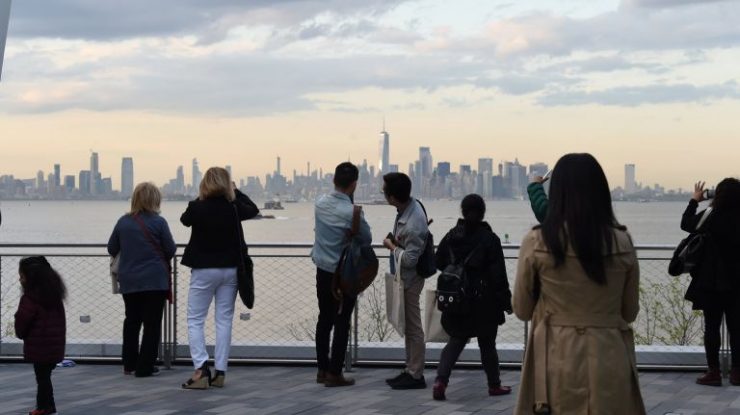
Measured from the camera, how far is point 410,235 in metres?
8.45

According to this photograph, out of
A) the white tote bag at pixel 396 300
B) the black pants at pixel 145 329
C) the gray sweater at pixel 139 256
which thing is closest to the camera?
the white tote bag at pixel 396 300

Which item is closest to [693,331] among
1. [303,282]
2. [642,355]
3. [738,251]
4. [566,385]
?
[642,355]

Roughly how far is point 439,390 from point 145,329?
8.74 feet

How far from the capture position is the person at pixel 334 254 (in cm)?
869

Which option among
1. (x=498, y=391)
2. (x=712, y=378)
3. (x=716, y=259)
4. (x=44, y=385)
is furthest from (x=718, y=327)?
(x=44, y=385)

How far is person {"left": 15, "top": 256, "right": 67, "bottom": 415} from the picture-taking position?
711 cm

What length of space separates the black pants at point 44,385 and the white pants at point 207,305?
1.61 meters

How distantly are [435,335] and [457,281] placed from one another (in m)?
0.78

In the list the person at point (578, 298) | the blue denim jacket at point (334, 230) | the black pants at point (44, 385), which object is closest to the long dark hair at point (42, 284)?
the black pants at point (44, 385)

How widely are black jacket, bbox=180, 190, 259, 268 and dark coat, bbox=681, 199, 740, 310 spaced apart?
3.45m

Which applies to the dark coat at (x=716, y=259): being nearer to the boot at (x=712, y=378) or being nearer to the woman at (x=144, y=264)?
the boot at (x=712, y=378)

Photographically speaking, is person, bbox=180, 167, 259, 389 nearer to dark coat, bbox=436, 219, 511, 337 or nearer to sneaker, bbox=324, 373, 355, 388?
sneaker, bbox=324, 373, 355, 388

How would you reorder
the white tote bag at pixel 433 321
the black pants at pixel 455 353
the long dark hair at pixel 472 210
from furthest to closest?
the white tote bag at pixel 433 321
the black pants at pixel 455 353
the long dark hair at pixel 472 210

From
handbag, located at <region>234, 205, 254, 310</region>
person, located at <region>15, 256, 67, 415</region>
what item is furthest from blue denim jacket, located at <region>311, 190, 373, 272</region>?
person, located at <region>15, 256, 67, 415</region>
